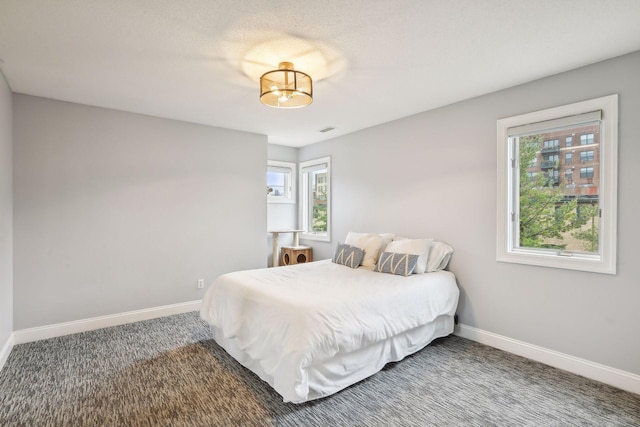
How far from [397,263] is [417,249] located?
1.00 feet

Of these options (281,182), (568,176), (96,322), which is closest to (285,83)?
(568,176)

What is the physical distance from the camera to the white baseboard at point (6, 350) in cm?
269

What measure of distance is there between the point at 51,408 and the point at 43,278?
168 centimetres

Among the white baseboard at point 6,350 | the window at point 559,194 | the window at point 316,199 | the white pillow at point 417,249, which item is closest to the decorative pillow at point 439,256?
the white pillow at point 417,249

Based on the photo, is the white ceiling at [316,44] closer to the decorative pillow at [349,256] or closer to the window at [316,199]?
the decorative pillow at [349,256]

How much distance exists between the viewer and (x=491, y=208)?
314 centimetres

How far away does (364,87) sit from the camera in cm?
302

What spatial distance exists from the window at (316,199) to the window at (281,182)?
0.17 metres

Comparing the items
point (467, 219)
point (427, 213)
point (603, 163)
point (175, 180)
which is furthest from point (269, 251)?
point (603, 163)

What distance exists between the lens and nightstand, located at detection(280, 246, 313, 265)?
17.1 feet

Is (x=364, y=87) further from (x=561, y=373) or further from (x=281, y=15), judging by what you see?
(x=561, y=373)

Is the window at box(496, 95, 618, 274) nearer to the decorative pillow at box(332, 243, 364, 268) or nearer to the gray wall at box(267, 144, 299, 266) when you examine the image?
the decorative pillow at box(332, 243, 364, 268)

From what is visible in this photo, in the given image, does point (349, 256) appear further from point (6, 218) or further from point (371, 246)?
point (6, 218)

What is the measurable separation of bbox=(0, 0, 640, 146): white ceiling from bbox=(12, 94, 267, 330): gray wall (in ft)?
1.53
